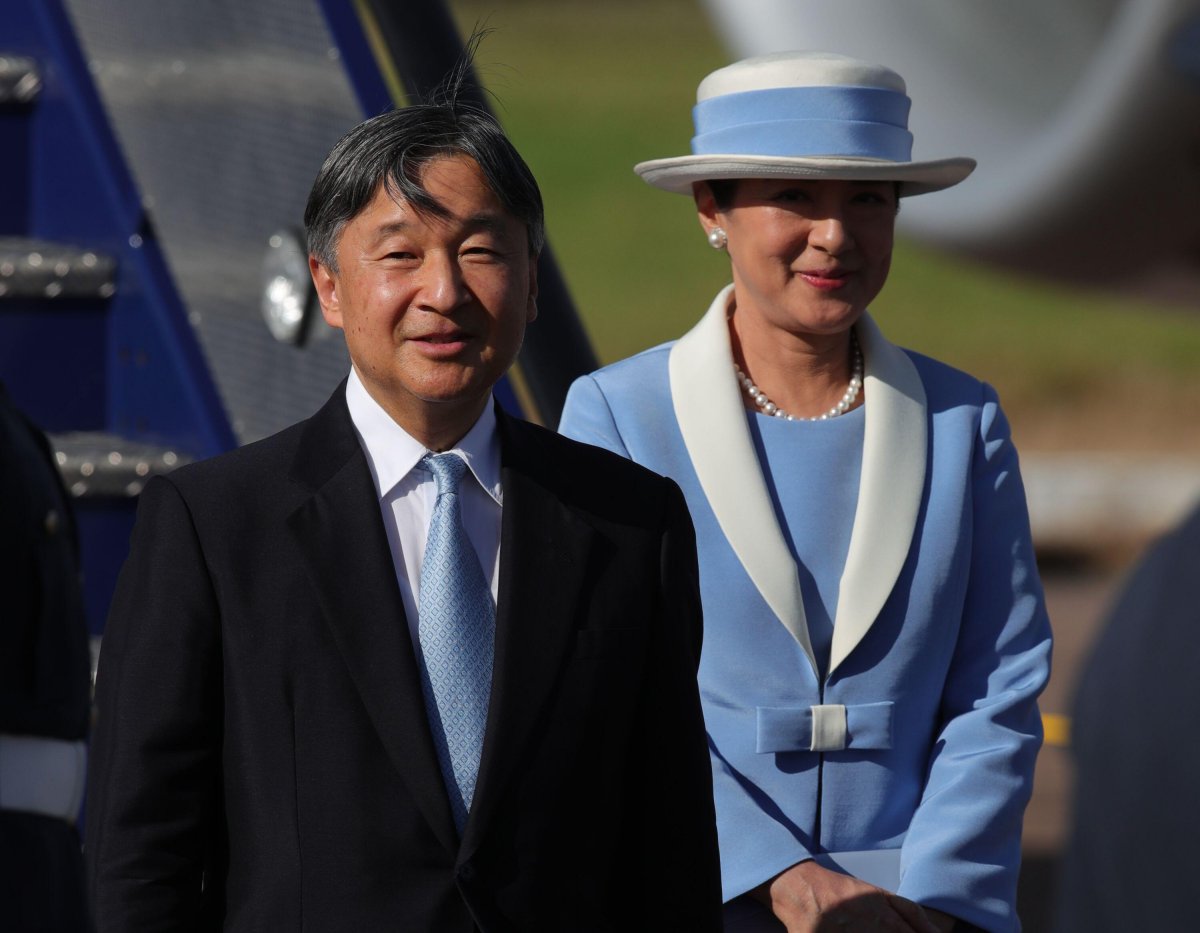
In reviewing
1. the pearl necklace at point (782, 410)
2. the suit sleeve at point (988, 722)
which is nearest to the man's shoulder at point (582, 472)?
the pearl necklace at point (782, 410)

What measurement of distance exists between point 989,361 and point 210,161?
487 inches

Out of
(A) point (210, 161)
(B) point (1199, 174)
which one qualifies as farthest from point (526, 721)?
(B) point (1199, 174)

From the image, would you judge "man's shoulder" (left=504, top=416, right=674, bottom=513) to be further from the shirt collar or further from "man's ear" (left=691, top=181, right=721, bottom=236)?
"man's ear" (left=691, top=181, right=721, bottom=236)

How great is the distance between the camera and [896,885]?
215 centimetres

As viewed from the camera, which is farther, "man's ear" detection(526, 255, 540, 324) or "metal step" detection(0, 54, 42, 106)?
"metal step" detection(0, 54, 42, 106)

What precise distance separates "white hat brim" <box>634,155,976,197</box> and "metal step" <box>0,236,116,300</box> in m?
1.17

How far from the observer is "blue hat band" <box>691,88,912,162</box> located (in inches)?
87.5

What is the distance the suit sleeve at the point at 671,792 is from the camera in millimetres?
1793

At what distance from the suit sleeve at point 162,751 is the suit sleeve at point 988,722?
30.1 inches

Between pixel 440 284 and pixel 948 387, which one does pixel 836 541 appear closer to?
pixel 948 387

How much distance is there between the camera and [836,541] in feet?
7.26

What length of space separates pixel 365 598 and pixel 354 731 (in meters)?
0.11

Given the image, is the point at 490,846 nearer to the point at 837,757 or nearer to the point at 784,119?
the point at 837,757

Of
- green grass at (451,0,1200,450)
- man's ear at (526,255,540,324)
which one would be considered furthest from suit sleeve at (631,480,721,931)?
green grass at (451,0,1200,450)
